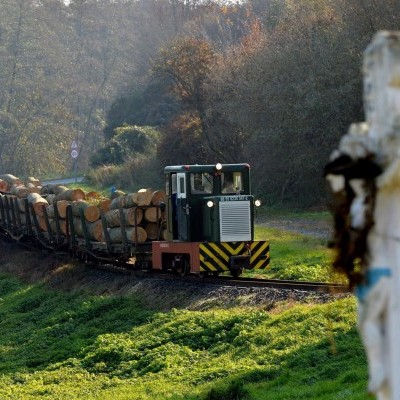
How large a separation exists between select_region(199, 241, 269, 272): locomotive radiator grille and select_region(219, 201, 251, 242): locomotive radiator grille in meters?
0.16

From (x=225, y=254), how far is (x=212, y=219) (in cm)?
80

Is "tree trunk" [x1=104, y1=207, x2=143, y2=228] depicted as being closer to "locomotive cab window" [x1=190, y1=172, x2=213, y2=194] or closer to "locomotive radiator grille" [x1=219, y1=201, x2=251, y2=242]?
"locomotive cab window" [x1=190, y1=172, x2=213, y2=194]

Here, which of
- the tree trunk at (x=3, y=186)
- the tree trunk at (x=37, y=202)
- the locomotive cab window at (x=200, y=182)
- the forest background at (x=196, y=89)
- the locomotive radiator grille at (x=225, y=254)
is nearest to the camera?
the locomotive radiator grille at (x=225, y=254)

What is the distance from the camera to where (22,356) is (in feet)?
61.5

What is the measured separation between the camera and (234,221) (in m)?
21.1

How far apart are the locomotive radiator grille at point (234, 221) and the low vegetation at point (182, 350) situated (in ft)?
5.14

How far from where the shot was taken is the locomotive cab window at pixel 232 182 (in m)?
21.5

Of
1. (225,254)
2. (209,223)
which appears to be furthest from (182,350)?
(209,223)

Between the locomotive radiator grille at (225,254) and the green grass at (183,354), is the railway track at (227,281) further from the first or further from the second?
the green grass at (183,354)

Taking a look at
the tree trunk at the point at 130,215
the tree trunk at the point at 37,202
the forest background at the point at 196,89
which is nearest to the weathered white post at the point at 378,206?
the tree trunk at the point at 130,215

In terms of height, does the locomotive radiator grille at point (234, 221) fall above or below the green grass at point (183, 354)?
above

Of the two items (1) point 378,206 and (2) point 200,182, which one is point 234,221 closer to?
(2) point 200,182

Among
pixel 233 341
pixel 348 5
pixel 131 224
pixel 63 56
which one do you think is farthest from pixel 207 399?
pixel 63 56

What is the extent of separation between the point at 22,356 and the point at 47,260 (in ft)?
41.5
